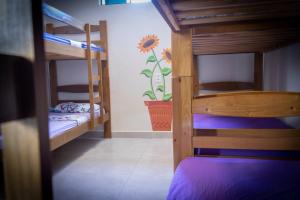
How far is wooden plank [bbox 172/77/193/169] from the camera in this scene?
1271mm

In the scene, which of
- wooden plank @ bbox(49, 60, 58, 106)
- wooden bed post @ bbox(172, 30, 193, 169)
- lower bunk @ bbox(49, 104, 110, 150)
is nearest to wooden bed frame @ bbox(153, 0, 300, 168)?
wooden bed post @ bbox(172, 30, 193, 169)

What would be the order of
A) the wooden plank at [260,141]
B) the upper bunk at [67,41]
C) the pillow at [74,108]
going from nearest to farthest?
the wooden plank at [260,141] → the upper bunk at [67,41] → the pillow at [74,108]

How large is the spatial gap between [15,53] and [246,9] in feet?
3.60

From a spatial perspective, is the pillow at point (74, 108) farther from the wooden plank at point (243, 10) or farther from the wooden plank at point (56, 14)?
the wooden plank at point (243, 10)

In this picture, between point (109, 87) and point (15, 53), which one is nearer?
point (15, 53)

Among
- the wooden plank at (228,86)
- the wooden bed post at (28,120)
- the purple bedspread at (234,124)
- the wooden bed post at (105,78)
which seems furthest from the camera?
the wooden bed post at (105,78)

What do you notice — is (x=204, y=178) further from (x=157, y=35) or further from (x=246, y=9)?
(x=157, y=35)

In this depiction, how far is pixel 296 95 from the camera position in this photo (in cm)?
109

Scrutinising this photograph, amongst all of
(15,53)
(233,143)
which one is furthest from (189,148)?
(15,53)

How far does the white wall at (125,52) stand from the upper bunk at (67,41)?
0.13 metres

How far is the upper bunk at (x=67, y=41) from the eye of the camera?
73.4 inches

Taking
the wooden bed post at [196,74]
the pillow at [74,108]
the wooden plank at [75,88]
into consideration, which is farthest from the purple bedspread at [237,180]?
the wooden plank at [75,88]

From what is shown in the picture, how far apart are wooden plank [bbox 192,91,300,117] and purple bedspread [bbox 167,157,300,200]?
0.23 meters

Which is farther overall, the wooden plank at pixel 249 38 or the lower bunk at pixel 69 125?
the lower bunk at pixel 69 125
